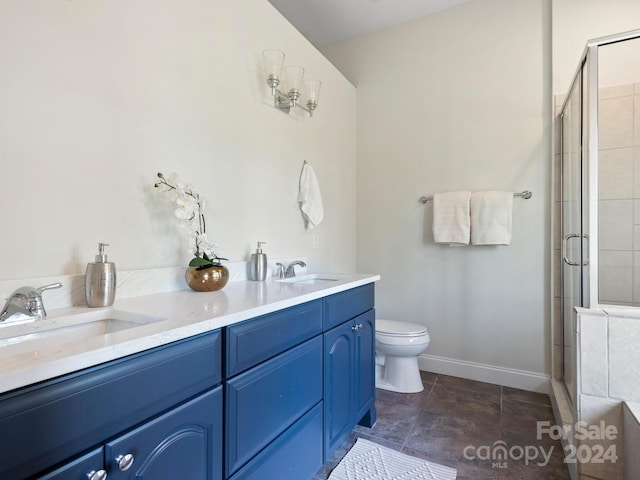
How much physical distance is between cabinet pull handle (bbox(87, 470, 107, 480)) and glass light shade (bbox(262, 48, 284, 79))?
1.81 m

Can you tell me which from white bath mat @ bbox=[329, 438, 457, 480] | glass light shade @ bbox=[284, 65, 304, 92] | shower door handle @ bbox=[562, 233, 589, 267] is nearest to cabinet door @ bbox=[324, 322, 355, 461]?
white bath mat @ bbox=[329, 438, 457, 480]

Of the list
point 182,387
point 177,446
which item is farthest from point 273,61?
point 177,446

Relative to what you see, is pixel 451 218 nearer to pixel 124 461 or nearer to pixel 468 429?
pixel 468 429

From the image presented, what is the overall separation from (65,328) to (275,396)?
2.14 feet

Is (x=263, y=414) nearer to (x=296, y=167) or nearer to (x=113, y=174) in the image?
(x=113, y=174)

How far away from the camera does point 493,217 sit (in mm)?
2359

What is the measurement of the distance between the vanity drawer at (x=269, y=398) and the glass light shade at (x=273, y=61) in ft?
4.62

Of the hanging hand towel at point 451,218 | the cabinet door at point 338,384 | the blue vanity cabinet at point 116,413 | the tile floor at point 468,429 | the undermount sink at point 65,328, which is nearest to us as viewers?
the blue vanity cabinet at point 116,413

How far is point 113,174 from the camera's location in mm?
1246

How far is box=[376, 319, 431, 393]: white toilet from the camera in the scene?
225 cm

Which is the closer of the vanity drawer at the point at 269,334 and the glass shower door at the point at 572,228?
the vanity drawer at the point at 269,334

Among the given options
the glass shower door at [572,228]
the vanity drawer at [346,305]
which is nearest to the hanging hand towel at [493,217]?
the glass shower door at [572,228]

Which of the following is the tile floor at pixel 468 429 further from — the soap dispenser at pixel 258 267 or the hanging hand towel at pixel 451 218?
the hanging hand towel at pixel 451 218

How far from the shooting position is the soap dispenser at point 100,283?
106 centimetres
